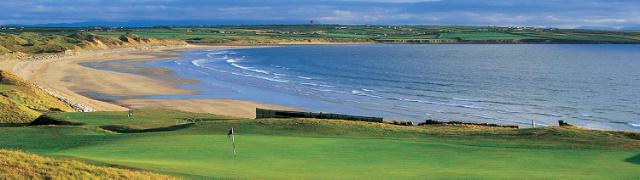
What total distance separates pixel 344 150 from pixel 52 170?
8749 millimetres

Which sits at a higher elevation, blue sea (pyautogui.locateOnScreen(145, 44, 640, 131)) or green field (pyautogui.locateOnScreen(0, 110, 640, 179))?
green field (pyautogui.locateOnScreen(0, 110, 640, 179))

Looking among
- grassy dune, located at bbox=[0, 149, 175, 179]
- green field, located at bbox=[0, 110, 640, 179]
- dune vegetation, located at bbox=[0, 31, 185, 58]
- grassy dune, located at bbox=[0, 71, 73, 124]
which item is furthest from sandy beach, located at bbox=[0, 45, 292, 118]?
grassy dune, located at bbox=[0, 149, 175, 179]

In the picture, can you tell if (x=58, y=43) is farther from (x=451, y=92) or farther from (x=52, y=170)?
(x=52, y=170)

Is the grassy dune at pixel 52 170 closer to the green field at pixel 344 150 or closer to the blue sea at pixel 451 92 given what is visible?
the green field at pixel 344 150

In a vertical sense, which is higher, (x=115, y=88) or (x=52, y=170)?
(x=52, y=170)

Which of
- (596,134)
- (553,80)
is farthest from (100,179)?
(553,80)

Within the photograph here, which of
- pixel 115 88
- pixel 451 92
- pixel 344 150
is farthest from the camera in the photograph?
pixel 115 88

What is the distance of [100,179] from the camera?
48.4 ft

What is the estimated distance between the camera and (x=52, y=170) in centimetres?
1491

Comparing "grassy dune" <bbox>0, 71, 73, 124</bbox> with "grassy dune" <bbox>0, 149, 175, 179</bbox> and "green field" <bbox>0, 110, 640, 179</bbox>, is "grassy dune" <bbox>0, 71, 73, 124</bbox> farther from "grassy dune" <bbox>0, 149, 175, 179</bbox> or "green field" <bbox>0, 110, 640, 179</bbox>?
"grassy dune" <bbox>0, 149, 175, 179</bbox>

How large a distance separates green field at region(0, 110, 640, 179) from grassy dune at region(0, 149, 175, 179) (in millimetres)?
1192

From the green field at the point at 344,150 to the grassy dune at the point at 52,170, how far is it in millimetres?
1192

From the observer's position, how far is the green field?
16922 mm

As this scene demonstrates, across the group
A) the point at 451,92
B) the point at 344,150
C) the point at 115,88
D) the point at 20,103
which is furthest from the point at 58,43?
the point at 344,150
